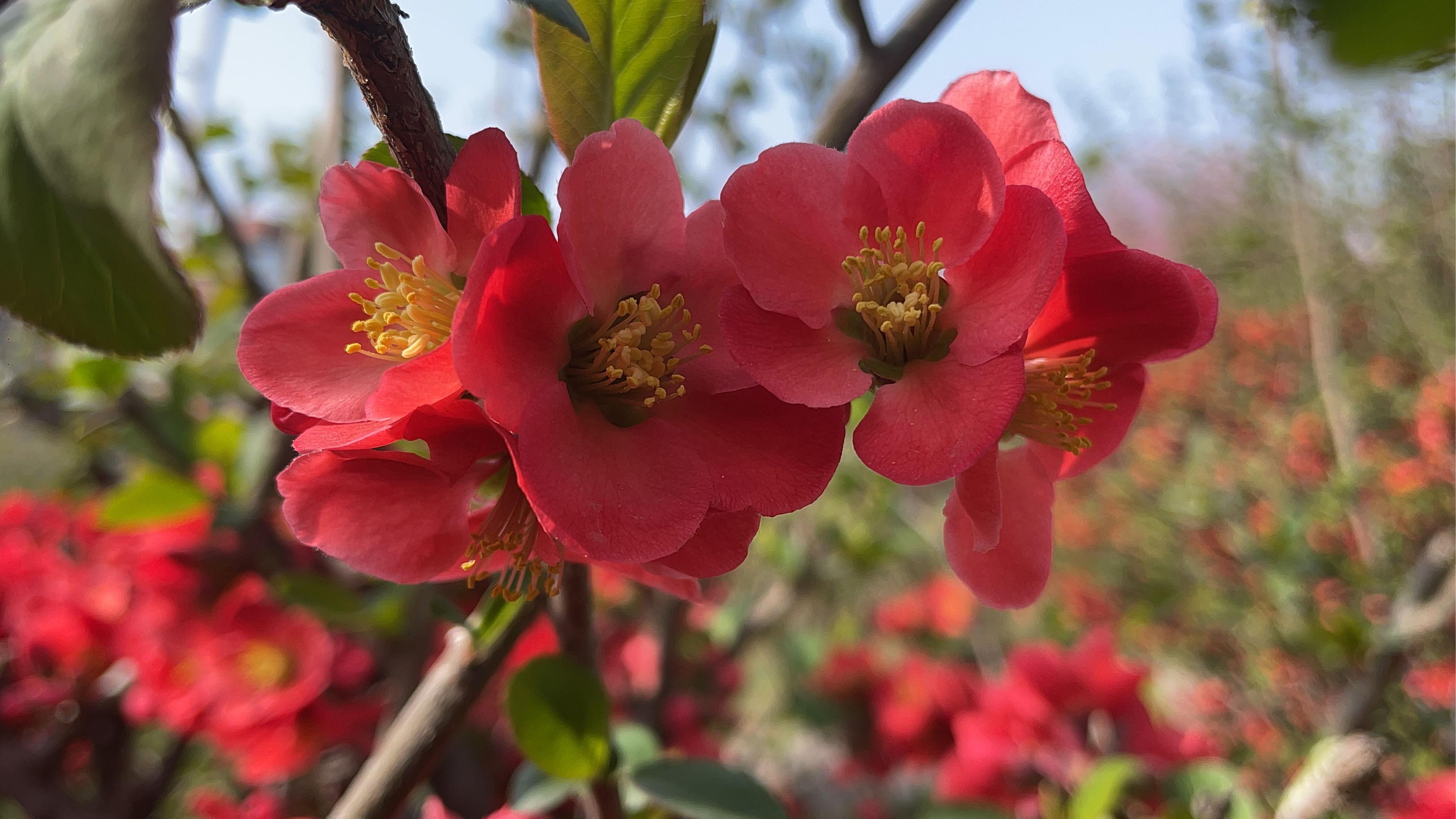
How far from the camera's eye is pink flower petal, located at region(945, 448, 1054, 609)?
15.4 inches

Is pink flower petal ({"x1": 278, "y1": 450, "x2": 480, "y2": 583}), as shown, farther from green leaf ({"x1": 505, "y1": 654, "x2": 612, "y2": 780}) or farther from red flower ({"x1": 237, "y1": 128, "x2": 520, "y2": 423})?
green leaf ({"x1": 505, "y1": 654, "x2": 612, "y2": 780})

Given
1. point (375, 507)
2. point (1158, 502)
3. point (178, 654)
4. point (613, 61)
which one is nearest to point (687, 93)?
point (613, 61)

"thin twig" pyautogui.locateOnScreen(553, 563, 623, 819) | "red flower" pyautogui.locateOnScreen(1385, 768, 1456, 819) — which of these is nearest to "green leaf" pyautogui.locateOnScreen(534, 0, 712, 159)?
"thin twig" pyautogui.locateOnScreen(553, 563, 623, 819)

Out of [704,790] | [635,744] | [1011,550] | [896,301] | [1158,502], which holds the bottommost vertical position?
[1158,502]

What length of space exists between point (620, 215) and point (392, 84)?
0.33 feet

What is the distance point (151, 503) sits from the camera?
2.93 ft

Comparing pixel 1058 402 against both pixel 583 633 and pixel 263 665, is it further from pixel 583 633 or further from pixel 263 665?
pixel 263 665

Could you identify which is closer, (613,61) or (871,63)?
(613,61)

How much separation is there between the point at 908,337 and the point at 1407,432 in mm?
2665

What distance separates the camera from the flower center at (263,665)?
0.89 m

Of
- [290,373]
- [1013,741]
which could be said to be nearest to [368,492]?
[290,373]

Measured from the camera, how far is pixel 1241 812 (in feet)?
2.20

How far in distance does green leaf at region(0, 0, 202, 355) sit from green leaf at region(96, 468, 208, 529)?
78 cm

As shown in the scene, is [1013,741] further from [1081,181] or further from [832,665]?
[1081,181]
